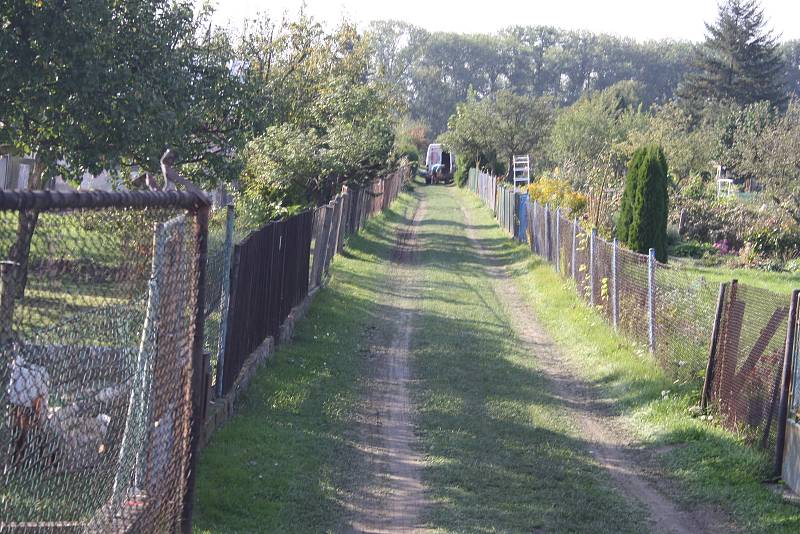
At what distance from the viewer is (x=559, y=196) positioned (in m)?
26.6

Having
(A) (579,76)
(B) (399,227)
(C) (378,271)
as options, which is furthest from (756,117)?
(A) (579,76)

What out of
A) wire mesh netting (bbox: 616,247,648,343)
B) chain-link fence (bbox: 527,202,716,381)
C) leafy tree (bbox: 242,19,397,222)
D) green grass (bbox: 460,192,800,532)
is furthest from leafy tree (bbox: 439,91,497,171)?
wire mesh netting (bbox: 616,247,648,343)

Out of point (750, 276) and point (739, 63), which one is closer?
point (750, 276)

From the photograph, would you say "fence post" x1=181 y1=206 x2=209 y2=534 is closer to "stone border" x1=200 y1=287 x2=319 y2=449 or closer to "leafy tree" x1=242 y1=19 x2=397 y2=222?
"stone border" x1=200 y1=287 x2=319 y2=449

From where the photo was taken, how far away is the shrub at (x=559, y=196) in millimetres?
25438

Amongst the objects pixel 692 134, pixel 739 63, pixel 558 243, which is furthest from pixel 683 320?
pixel 739 63

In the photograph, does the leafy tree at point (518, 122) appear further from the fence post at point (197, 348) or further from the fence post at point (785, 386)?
the fence post at point (197, 348)

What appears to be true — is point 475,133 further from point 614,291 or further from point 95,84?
point 95,84

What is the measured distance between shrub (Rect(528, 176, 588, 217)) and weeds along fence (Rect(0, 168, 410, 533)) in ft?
67.1

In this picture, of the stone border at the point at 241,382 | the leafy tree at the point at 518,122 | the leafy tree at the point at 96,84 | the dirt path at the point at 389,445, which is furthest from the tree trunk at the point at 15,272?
the leafy tree at the point at 518,122

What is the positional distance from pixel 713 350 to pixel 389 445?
3.40 metres

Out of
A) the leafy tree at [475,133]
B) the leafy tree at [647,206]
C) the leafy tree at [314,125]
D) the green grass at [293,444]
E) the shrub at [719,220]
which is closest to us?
the green grass at [293,444]

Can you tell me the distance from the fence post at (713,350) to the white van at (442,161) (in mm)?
63825

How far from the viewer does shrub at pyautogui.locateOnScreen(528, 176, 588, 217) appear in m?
25.4
